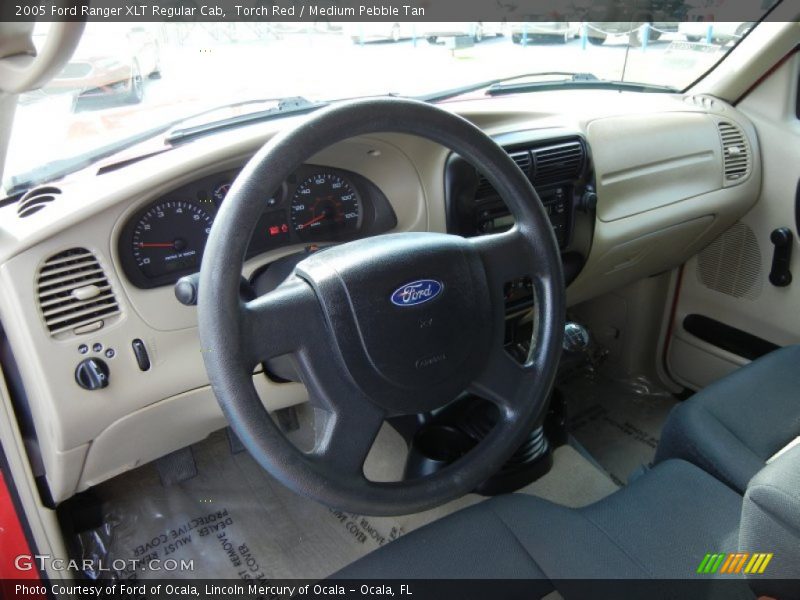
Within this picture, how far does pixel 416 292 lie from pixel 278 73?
29.8 inches

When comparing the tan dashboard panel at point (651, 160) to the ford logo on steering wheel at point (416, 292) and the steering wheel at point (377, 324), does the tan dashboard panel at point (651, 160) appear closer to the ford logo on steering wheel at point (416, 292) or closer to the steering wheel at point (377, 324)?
the steering wheel at point (377, 324)

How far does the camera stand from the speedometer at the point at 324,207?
1259 mm

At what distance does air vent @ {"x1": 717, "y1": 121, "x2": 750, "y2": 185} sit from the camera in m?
1.88

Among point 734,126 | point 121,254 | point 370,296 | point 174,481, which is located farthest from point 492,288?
point 734,126

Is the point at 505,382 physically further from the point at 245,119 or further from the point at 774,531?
the point at 245,119

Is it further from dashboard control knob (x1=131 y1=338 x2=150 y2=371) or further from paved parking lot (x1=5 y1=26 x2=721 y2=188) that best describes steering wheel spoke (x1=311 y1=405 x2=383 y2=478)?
paved parking lot (x1=5 y1=26 x2=721 y2=188)

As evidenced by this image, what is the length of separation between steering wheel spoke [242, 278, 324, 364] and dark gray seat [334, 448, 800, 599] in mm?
391

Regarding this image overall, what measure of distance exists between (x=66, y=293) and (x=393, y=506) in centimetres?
62

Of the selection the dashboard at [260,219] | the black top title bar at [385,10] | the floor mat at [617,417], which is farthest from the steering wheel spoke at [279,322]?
the floor mat at [617,417]

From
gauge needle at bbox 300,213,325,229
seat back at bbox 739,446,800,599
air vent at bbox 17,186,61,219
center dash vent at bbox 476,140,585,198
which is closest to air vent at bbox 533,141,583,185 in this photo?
center dash vent at bbox 476,140,585,198

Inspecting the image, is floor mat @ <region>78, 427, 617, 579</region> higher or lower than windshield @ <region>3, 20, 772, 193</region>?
lower

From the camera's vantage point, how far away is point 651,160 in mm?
1707

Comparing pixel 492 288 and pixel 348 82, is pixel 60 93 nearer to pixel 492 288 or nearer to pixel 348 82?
pixel 348 82

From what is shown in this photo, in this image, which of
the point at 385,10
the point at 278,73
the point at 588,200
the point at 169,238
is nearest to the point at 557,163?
the point at 588,200
